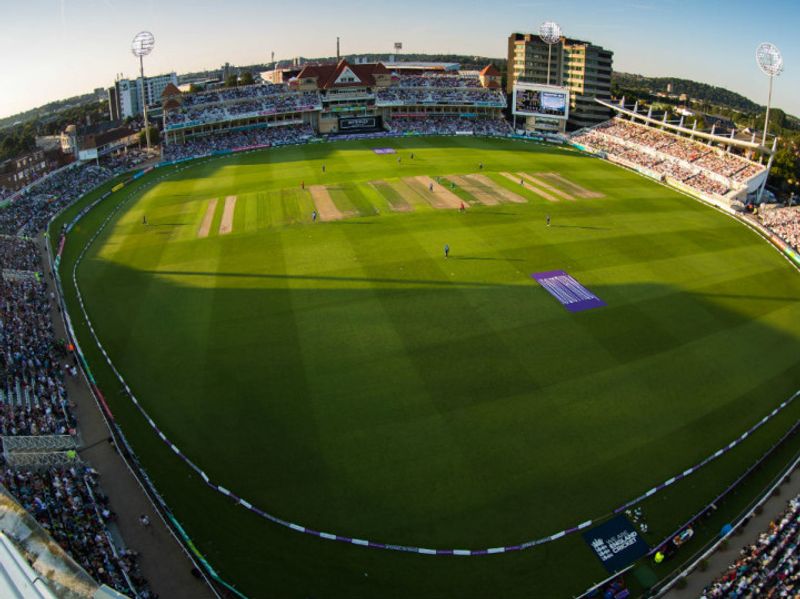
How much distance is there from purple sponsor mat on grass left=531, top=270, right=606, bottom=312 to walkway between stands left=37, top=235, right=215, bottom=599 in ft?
79.2

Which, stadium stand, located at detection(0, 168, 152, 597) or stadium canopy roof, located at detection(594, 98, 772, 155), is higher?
stadium canopy roof, located at detection(594, 98, 772, 155)

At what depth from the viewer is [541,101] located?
90.8 meters

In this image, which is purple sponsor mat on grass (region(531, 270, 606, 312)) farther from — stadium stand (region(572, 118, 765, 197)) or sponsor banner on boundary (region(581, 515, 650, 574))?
stadium stand (region(572, 118, 765, 197))

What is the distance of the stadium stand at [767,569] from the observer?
17094 millimetres

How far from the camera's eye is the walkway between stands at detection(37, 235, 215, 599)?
18.0 meters

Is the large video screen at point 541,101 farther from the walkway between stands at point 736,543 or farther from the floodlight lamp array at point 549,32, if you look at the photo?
the walkway between stands at point 736,543

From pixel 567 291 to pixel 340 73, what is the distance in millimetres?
66978

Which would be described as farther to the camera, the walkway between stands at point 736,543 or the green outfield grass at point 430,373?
the green outfield grass at point 430,373

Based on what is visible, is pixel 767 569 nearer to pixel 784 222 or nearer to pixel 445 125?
pixel 784 222

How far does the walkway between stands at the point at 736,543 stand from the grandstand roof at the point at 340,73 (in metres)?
83.2

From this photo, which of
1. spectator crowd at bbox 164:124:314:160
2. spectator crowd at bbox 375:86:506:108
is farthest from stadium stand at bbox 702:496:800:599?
spectator crowd at bbox 375:86:506:108

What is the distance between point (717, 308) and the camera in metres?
36.3

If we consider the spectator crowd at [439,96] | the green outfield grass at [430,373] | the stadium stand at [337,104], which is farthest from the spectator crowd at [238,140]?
the green outfield grass at [430,373]

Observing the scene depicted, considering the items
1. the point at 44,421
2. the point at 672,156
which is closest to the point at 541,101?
the point at 672,156
